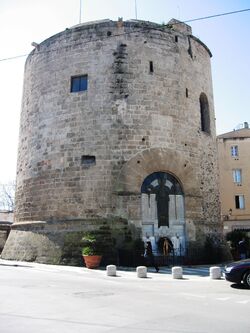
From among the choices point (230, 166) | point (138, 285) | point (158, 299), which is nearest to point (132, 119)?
point (138, 285)

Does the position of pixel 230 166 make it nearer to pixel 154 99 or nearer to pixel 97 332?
pixel 154 99

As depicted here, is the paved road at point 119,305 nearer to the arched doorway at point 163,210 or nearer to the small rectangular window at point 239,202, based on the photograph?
the arched doorway at point 163,210

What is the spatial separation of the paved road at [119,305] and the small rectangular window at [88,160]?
517 cm

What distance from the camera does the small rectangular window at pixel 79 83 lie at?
15.9 meters

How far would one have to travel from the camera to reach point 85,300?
696 cm

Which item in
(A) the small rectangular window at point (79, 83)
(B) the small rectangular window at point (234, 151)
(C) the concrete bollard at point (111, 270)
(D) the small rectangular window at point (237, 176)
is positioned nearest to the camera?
(C) the concrete bollard at point (111, 270)

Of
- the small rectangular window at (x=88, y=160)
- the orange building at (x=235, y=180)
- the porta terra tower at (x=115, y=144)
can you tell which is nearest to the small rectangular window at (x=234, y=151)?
the orange building at (x=235, y=180)

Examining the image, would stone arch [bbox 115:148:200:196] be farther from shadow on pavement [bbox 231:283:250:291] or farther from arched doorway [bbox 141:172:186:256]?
shadow on pavement [bbox 231:283:250:291]

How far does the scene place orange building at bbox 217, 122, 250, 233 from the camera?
31.0 meters

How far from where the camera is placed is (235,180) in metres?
31.8

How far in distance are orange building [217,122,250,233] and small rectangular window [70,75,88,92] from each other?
19.2 m

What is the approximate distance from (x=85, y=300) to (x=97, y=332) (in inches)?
95.5

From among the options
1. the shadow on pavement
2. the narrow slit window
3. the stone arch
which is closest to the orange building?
the narrow slit window

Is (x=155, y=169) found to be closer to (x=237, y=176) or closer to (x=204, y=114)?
(x=204, y=114)
